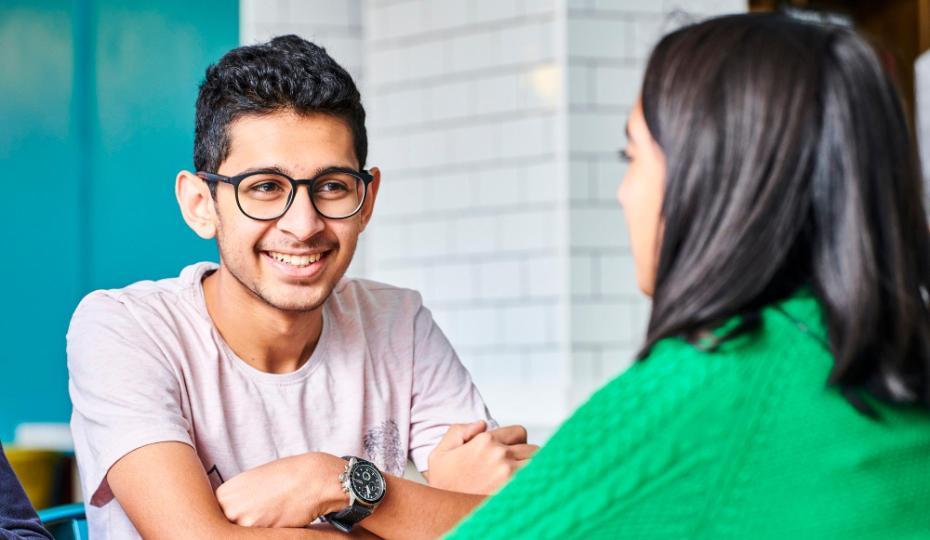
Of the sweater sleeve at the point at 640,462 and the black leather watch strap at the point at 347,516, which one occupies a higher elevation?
the sweater sleeve at the point at 640,462

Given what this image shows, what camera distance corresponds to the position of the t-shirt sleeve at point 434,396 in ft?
6.81

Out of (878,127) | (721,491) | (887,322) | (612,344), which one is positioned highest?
(878,127)

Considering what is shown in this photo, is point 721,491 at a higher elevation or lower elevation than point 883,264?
lower

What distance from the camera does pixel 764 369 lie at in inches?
37.3

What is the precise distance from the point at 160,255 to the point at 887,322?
3.92 m

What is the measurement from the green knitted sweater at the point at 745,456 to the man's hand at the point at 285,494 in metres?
0.66

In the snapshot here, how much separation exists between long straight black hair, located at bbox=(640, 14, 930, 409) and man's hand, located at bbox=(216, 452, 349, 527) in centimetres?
73

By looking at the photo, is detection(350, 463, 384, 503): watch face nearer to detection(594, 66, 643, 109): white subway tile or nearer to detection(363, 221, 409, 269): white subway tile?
detection(594, 66, 643, 109): white subway tile

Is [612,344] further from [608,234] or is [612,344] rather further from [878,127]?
[878,127]

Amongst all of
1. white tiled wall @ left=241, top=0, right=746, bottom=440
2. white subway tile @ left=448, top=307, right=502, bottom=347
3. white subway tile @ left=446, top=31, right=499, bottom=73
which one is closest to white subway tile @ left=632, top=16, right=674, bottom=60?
white tiled wall @ left=241, top=0, right=746, bottom=440

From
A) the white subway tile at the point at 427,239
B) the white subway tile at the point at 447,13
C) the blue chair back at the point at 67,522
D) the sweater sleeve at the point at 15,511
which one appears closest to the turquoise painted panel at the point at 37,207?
the white subway tile at the point at 427,239

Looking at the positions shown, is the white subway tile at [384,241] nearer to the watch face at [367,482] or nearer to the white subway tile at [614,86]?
the white subway tile at [614,86]

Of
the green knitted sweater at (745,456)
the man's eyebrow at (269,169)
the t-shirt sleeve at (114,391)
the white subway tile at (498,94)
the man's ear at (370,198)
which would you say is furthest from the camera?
the white subway tile at (498,94)

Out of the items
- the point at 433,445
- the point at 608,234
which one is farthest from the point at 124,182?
the point at 433,445
